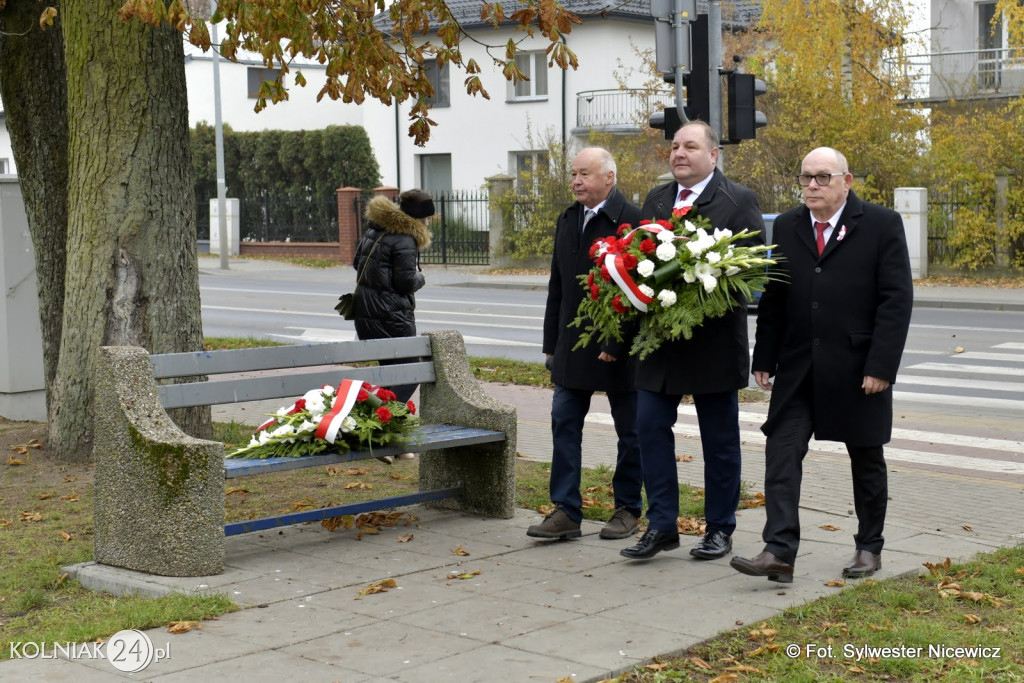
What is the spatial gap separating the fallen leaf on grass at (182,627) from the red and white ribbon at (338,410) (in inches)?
56.8

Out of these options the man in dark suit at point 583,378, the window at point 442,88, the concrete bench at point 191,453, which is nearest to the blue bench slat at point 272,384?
the concrete bench at point 191,453

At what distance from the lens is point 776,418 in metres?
5.93

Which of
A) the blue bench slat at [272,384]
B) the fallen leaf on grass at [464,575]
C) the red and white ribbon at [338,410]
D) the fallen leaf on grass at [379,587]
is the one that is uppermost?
the blue bench slat at [272,384]

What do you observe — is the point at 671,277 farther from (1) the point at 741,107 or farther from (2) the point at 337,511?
(1) the point at 741,107

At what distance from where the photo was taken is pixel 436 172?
4403 cm

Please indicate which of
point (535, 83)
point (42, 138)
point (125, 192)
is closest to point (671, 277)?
point (125, 192)

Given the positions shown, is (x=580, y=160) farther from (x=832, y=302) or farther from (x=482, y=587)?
(x=482, y=587)

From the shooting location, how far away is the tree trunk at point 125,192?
27.2 feet

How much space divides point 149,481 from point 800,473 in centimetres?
293

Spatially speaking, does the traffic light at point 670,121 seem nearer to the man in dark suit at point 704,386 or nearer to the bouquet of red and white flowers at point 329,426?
the man in dark suit at point 704,386

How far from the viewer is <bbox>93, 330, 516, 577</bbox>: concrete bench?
5.85 m

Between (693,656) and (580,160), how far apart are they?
2.76 meters

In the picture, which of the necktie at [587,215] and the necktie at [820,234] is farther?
the necktie at [587,215]
